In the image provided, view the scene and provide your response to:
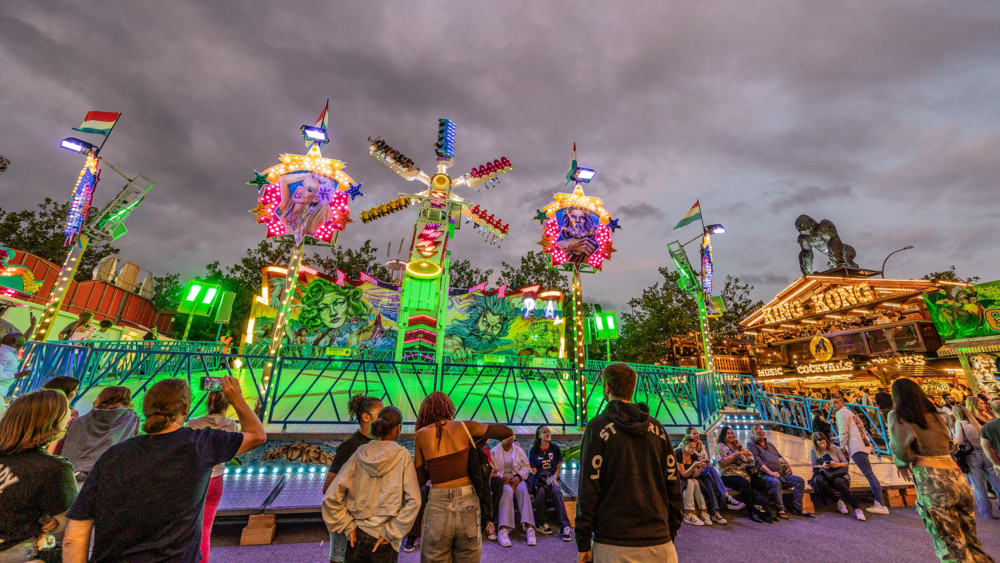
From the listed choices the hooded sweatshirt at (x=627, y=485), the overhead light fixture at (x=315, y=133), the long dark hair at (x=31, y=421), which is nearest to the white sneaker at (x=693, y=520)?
the hooded sweatshirt at (x=627, y=485)

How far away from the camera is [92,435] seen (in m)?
3.37

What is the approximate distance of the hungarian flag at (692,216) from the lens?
37.7ft

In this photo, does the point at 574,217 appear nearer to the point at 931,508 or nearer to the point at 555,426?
the point at 555,426

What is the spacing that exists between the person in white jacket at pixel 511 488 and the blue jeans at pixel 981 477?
292 inches

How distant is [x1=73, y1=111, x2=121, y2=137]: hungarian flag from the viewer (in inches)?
338

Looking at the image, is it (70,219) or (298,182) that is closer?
(70,219)

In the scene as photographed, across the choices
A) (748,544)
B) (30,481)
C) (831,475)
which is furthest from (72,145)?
(831,475)

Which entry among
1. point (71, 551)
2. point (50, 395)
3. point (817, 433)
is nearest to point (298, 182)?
point (50, 395)

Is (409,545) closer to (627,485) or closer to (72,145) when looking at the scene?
(627,485)

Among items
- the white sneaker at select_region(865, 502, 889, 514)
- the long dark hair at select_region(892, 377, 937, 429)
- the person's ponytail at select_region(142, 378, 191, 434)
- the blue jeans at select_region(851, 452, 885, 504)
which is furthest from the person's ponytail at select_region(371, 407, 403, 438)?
the white sneaker at select_region(865, 502, 889, 514)

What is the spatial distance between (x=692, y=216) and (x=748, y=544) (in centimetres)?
911

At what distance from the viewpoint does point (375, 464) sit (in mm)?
2629

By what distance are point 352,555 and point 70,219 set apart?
410 inches

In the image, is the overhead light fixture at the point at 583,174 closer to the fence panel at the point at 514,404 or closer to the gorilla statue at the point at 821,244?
the fence panel at the point at 514,404
